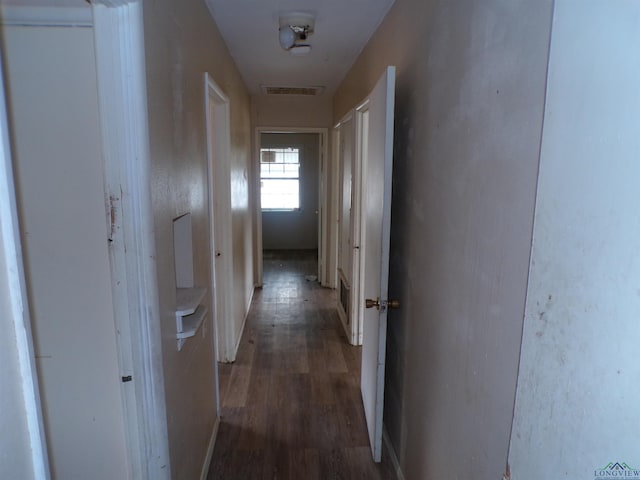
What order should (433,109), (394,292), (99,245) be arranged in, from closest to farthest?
(99,245), (433,109), (394,292)

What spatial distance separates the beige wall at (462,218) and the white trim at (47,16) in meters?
1.14

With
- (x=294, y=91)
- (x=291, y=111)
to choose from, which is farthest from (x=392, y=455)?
(x=291, y=111)

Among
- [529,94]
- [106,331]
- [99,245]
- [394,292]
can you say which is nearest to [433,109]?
[529,94]

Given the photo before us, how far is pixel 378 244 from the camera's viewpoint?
6.37ft

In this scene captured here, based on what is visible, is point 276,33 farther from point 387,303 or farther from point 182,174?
point 387,303

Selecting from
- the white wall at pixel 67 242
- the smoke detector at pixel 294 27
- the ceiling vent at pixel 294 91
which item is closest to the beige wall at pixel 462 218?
the smoke detector at pixel 294 27

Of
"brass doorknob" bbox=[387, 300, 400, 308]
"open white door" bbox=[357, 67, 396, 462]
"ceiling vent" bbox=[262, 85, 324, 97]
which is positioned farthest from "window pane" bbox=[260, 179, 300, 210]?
"brass doorknob" bbox=[387, 300, 400, 308]

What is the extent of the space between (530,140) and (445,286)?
65 cm

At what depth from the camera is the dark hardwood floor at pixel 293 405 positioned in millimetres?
2055

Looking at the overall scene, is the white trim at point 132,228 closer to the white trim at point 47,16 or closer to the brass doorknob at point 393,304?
the white trim at point 47,16

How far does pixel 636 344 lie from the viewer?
2.37ft

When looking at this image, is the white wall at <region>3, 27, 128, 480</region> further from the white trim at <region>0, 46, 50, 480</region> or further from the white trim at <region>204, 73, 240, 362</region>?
the white trim at <region>204, 73, 240, 362</region>

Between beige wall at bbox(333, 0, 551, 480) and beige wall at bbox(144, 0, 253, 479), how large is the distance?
971 millimetres

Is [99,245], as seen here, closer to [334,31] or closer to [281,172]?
[334,31]
